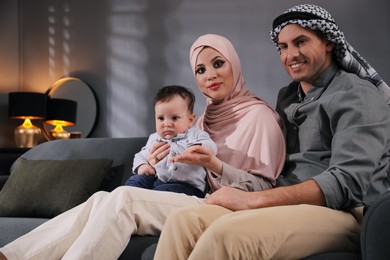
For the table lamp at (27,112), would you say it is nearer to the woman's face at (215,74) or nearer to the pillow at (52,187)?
the pillow at (52,187)

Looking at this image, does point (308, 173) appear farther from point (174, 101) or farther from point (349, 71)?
point (174, 101)

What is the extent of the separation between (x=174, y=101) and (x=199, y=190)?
356 millimetres

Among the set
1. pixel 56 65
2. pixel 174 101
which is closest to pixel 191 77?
pixel 56 65

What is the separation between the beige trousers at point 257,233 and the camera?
Answer: 1396mm

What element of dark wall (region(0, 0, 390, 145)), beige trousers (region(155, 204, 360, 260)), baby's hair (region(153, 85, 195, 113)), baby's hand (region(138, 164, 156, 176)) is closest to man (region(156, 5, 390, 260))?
beige trousers (region(155, 204, 360, 260))

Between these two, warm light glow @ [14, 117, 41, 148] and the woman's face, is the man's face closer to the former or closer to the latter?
the woman's face

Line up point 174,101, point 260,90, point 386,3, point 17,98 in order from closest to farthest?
point 174,101 < point 386,3 < point 260,90 < point 17,98

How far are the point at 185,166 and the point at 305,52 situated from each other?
60 cm

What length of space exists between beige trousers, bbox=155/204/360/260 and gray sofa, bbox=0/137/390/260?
Result: 0.19 ft

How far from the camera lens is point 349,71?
1979 millimetres

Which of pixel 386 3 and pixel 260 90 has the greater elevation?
pixel 386 3

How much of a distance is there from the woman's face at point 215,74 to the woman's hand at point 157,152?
285mm

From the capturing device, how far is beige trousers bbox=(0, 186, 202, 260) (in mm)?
1674

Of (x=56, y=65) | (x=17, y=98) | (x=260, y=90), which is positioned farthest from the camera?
(x=56, y=65)
